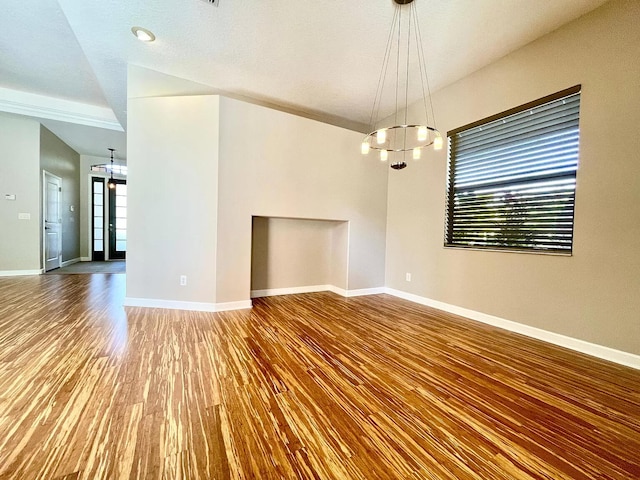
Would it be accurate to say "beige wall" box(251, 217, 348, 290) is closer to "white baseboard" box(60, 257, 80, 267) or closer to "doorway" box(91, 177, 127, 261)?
"white baseboard" box(60, 257, 80, 267)

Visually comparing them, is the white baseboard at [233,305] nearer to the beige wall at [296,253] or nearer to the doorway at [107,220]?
the beige wall at [296,253]

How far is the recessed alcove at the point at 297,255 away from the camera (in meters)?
4.32

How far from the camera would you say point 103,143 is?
6.65 meters

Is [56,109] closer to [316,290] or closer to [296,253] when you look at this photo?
[296,253]

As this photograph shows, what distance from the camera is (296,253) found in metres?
4.61

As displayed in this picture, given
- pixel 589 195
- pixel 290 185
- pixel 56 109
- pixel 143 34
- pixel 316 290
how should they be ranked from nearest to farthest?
pixel 589 195
pixel 143 34
pixel 290 185
pixel 316 290
pixel 56 109

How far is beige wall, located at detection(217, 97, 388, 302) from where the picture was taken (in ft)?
11.6

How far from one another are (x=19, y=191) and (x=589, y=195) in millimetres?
9251

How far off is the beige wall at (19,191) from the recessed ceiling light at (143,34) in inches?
176

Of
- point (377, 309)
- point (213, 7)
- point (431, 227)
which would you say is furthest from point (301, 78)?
point (377, 309)

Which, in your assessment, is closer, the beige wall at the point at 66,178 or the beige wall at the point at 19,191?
the beige wall at the point at 19,191

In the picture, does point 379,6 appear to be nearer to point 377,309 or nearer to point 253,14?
point 253,14

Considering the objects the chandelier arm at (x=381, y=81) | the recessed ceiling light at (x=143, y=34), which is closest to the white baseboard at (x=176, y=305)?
the recessed ceiling light at (x=143, y=34)

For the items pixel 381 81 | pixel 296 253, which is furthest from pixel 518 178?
pixel 296 253
